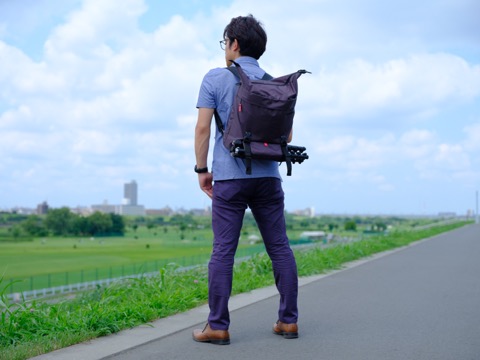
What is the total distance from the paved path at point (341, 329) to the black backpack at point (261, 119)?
3.46 feet

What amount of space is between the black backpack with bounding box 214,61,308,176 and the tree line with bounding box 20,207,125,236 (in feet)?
312

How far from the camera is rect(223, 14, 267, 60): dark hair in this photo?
3.87 m

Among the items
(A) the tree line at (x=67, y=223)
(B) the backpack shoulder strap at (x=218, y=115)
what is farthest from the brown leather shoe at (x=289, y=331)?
(A) the tree line at (x=67, y=223)

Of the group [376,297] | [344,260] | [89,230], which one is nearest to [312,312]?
[376,297]

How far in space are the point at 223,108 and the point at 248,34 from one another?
1.67ft

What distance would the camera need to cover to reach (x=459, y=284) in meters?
7.35

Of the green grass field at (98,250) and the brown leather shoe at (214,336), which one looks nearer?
the brown leather shoe at (214,336)

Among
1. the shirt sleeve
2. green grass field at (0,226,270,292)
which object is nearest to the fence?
the shirt sleeve

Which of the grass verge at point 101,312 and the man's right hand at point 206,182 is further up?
the man's right hand at point 206,182

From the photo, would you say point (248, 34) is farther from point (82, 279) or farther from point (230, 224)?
point (82, 279)

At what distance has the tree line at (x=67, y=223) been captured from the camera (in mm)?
96750

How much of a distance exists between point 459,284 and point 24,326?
514 cm

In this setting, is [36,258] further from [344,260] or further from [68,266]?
[344,260]

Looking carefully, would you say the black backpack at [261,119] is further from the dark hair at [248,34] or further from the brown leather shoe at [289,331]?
the brown leather shoe at [289,331]
